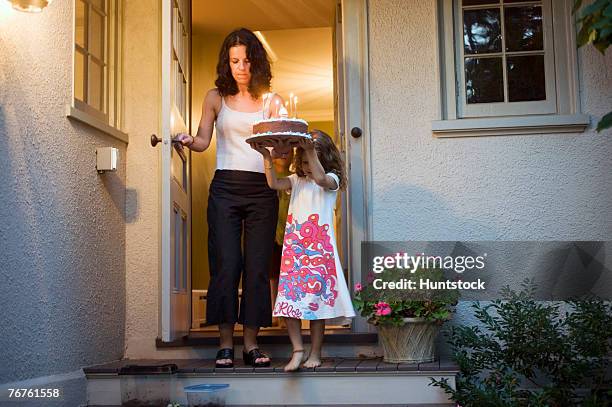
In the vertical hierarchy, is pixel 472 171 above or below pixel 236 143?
below

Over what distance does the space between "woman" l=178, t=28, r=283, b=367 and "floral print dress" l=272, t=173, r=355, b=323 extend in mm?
158

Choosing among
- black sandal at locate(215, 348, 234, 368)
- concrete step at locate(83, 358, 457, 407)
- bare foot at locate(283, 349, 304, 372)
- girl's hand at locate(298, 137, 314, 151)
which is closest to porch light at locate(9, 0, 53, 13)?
girl's hand at locate(298, 137, 314, 151)

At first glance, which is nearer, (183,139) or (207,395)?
(207,395)

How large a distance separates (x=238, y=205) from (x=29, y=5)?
4.02ft

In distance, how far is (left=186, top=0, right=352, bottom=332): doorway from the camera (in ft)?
17.3

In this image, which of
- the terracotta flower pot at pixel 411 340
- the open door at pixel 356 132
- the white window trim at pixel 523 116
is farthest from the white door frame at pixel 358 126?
the terracotta flower pot at pixel 411 340

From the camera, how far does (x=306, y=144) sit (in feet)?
10.9

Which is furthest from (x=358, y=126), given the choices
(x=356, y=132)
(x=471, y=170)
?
(x=471, y=170)

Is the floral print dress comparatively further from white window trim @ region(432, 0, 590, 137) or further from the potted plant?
white window trim @ region(432, 0, 590, 137)

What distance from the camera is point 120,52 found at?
14.4 feet

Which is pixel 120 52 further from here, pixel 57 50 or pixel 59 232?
pixel 59 232

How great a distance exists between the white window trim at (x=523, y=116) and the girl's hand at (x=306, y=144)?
996 mm

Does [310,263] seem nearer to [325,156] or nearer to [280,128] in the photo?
[325,156]

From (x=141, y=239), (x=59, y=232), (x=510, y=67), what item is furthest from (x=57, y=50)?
(x=510, y=67)
